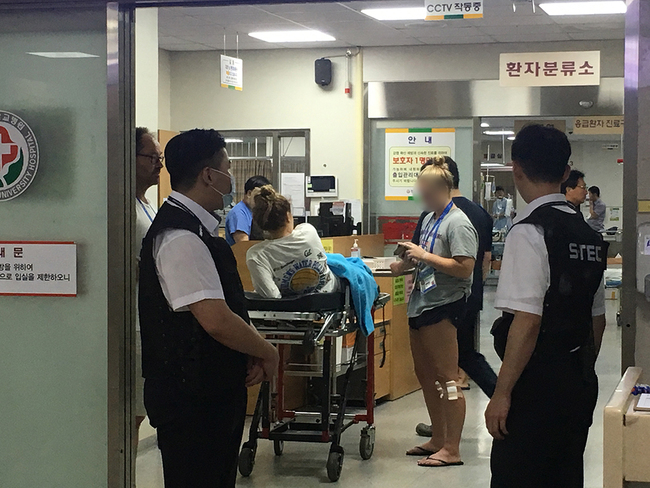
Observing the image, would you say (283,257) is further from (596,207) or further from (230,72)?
(596,207)

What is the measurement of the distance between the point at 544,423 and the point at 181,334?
107 cm

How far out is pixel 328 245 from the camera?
5957 millimetres

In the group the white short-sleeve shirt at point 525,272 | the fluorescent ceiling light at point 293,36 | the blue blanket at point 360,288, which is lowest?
the blue blanket at point 360,288

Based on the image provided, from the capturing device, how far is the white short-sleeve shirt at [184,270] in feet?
7.70

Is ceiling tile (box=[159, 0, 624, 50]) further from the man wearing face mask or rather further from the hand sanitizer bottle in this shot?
the man wearing face mask

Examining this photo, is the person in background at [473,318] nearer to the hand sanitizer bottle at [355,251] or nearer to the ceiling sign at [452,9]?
the ceiling sign at [452,9]

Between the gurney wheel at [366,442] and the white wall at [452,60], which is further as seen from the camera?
the white wall at [452,60]

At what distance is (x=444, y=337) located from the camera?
4.32 m

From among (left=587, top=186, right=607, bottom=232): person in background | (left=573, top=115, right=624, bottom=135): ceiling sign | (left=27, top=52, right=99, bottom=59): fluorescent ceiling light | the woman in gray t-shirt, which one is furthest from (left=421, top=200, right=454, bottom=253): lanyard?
(left=587, top=186, right=607, bottom=232): person in background

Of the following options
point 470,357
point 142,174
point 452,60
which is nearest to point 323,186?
point 452,60

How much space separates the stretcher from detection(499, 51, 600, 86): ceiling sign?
376cm

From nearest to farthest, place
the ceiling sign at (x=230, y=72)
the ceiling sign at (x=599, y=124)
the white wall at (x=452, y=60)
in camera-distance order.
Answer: the ceiling sign at (x=230, y=72) → the ceiling sign at (x=599, y=124) → the white wall at (x=452, y=60)

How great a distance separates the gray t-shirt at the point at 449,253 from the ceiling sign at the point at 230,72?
4414mm

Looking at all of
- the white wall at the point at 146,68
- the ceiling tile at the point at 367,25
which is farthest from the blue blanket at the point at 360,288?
the ceiling tile at the point at 367,25
